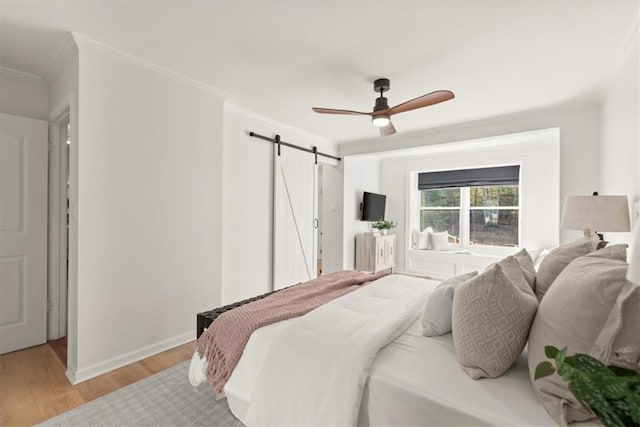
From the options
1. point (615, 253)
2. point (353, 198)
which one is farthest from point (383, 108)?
point (353, 198)

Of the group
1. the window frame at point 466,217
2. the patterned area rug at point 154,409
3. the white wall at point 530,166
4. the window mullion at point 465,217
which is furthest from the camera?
the window mullion at point 465,217

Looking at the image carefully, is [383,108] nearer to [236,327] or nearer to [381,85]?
[381,85]

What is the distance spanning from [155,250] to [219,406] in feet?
4.70

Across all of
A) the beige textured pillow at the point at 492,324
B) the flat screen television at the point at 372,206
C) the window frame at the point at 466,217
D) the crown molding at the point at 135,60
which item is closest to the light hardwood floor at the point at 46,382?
the beige textured pillow at the point at 492,324

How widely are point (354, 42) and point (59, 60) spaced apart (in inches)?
93.7

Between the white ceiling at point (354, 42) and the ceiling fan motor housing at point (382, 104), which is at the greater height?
the white ceiling at point (354, 42)

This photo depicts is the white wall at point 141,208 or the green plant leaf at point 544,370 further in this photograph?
the white wall at point 141,208

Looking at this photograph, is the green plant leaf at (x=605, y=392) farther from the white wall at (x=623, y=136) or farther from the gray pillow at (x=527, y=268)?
the white wall at (x=623, y=136)

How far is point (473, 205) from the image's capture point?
5766 mm

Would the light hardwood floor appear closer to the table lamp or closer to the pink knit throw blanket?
the pink knit throw blanket

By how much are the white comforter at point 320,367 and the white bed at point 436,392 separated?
0.05 m

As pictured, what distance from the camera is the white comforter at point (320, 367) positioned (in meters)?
1.24

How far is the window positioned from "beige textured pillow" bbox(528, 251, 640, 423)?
475 cm

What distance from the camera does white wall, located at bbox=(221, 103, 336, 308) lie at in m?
3.57
